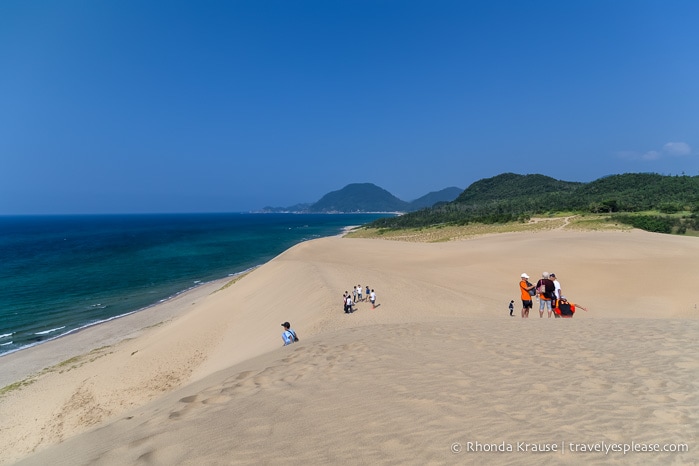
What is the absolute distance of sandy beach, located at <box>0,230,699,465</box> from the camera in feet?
13.6

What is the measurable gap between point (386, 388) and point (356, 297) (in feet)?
38.4

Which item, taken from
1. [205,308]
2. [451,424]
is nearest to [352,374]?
[451,424]

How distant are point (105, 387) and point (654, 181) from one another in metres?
91.5

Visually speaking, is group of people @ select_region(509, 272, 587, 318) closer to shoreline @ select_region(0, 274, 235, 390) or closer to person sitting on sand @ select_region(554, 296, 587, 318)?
person sitting on sand @ select_region(554, 296, 587, 318)

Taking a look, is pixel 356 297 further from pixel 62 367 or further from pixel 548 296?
pixel 62 367

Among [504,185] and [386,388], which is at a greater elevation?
[504,185]

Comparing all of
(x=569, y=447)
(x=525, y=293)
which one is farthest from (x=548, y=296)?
(x=569, y=447)

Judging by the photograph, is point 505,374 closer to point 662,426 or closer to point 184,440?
point 662,426

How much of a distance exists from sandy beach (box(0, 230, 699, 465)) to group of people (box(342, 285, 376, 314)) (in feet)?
1.28

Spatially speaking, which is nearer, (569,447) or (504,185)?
(569,447)

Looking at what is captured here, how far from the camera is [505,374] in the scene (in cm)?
639

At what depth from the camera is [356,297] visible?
17.7m

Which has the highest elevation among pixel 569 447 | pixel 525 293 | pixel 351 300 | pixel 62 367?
pixel 569 447

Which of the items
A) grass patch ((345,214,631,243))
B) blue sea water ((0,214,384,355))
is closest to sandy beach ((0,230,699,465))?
blue sea water ((0,214,384,355))
